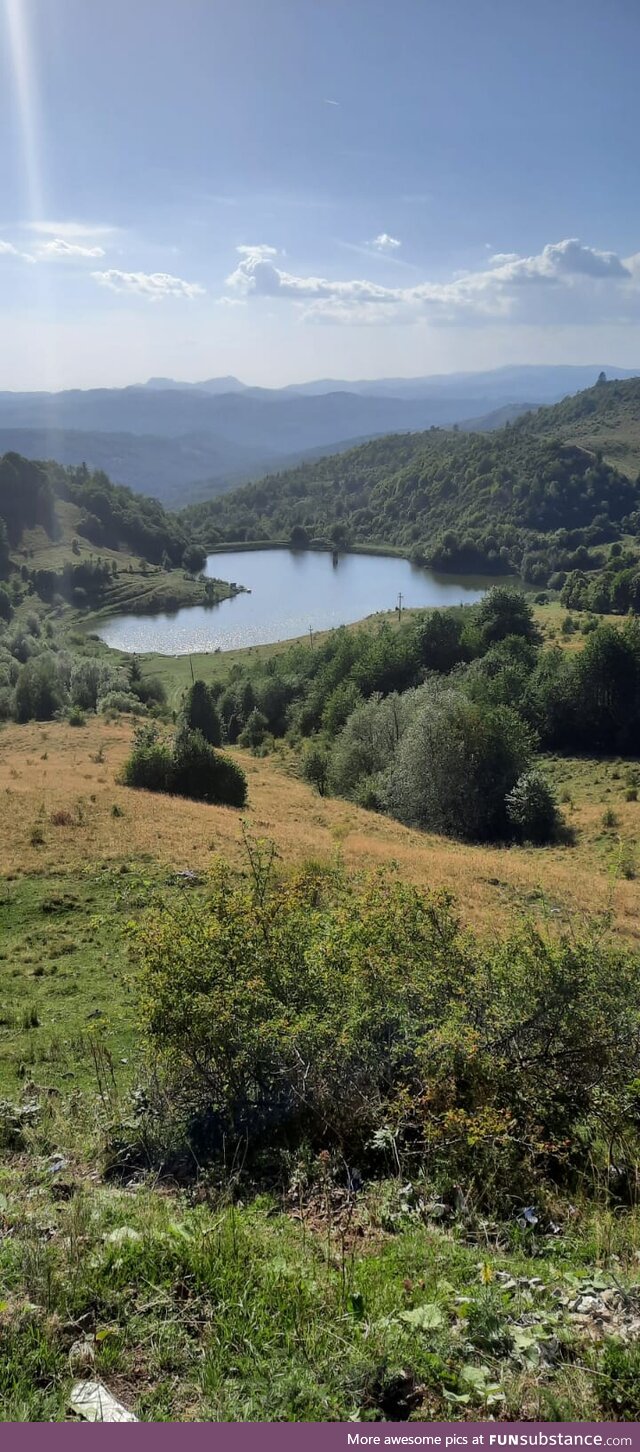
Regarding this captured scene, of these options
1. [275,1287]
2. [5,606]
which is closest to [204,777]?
[275,1287]

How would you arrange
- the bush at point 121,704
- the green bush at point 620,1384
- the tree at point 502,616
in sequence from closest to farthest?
the green bush at point 620,1384
the bush at point 121,704
the tree at point 502,616

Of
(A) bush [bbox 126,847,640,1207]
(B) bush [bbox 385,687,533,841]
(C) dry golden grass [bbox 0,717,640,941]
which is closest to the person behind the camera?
(A) bush [bbox 126,847,640,1207]

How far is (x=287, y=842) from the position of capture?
26359mm

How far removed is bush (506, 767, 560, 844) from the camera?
4406 cm

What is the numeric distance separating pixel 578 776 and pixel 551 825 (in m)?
18.9

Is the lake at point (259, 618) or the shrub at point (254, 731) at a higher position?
the lake at point (259, 618)

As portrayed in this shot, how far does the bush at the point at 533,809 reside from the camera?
4406 centimetres

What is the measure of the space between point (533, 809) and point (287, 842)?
22590 millimetres

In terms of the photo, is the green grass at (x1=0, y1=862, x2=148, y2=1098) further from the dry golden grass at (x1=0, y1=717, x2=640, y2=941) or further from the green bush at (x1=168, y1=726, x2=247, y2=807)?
the green bush at (x1=168, y1=726, x2=247, y2=807)

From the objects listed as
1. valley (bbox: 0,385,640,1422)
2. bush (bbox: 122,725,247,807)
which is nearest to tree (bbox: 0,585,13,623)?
bush (bbox: 122,725,247,807)

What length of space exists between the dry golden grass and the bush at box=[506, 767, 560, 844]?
2146mm

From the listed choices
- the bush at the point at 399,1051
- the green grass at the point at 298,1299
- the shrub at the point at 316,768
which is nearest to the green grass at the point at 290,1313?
the green grass at the point at 298,1299

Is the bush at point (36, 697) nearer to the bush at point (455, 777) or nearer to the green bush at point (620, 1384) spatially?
the bush at point (455, 777)

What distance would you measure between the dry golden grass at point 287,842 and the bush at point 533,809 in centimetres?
215
